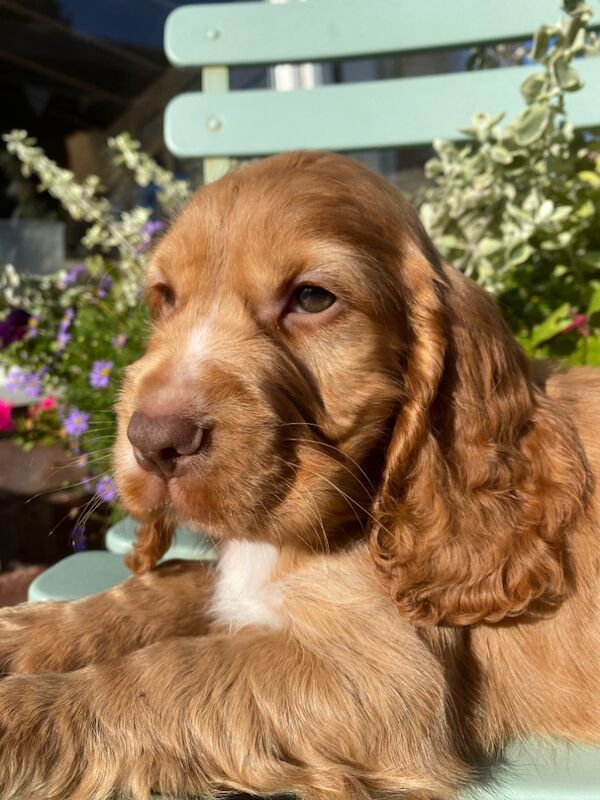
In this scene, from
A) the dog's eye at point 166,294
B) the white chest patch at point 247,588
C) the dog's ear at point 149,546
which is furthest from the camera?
the dog's ear at point 149,546

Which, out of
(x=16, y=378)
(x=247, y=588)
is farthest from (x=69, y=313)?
(x=247, y=588)

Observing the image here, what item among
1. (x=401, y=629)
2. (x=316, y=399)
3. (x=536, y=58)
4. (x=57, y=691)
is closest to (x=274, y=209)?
(x=316, y=399)

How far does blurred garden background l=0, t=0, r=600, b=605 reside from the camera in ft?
10.5

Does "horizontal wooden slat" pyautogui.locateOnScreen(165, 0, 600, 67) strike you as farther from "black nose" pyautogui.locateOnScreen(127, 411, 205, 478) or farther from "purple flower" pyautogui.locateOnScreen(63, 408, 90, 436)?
"black nose" pyautogui.locateOnScreen(127, 411, 205, 478)

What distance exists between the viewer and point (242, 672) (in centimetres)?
159

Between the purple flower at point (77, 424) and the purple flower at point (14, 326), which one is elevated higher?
the purple flower at point (14, 326)

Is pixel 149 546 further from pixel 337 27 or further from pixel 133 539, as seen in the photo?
pixel 337 27

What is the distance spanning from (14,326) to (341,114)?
2020 millimetres

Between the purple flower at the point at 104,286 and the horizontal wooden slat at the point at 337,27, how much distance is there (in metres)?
1.15

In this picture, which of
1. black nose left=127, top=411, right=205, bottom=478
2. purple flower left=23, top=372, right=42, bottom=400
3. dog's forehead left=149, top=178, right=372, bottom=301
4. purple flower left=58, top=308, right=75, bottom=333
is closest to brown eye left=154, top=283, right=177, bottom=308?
dog's forehead left=149, top=178, right=372, bottom=301

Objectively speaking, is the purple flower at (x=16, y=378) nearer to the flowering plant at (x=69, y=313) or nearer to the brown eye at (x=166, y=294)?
the flowering plant at (x=69, y=313)

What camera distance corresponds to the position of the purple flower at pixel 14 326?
4168 millimetres

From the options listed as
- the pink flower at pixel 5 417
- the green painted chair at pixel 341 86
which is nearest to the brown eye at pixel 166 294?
the green painted chair at pixel 341 86

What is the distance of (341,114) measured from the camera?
371 cm
